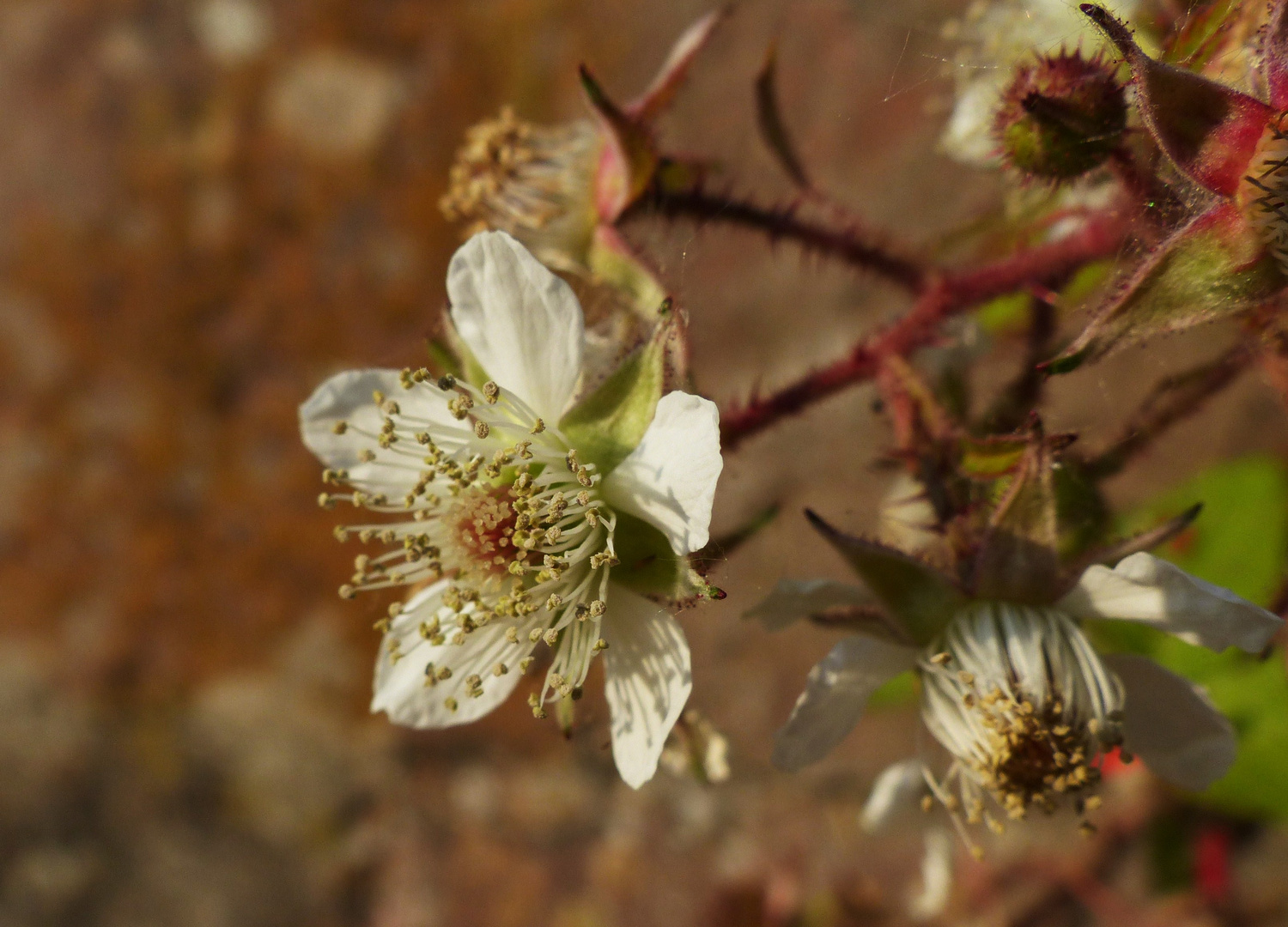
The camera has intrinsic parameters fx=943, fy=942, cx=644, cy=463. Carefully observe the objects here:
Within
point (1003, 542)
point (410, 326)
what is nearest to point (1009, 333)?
point (1003, 542)

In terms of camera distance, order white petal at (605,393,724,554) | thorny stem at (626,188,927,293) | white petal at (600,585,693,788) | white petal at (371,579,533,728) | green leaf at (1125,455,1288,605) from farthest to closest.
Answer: green leaf at (1125,455,1288,605)
thorny stem at (626,188,927,293)
white petal at (371,579,533,728)
white petal at (600,585,693,788)
white petal at (605,393,724,554)

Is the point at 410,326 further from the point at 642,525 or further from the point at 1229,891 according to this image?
the point at 1229,891

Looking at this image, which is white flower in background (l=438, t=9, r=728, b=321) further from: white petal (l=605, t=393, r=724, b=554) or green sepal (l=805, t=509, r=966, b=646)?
green sepal (l=805, t=509, r=966, b=646)

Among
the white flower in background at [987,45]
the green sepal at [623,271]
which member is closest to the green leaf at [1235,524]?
the white flower in background at [987,45]

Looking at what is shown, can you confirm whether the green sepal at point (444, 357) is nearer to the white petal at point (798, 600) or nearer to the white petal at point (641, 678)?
the white petal at point (641, 678)

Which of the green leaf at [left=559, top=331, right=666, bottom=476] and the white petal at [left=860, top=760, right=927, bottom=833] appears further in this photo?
the white petal at [left=860, top=760, right=927, bottom=833]

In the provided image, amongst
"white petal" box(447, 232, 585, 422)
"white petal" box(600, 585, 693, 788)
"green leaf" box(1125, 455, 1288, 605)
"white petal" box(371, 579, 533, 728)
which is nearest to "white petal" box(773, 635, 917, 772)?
"white petal" box(600, 585, 693, 788)

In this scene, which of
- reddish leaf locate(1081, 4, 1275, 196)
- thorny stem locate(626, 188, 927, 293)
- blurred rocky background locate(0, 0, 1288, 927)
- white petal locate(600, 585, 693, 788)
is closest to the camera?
reddish leaf locate(1081, 4, 1275, 196)
